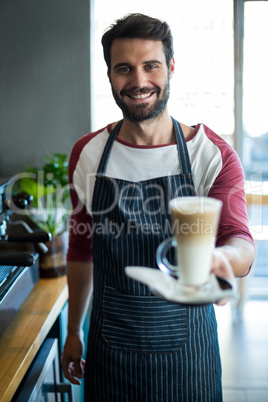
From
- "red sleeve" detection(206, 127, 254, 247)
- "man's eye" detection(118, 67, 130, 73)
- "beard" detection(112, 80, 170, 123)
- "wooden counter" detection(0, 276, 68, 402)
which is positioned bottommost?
"wooden counter" detection(0, 276, 68, 402)

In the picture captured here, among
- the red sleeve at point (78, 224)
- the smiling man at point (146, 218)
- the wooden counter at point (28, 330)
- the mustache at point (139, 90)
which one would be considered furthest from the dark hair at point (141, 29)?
the wooden counter at point (28, 330)

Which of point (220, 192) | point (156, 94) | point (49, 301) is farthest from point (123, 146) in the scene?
point (49, 301)

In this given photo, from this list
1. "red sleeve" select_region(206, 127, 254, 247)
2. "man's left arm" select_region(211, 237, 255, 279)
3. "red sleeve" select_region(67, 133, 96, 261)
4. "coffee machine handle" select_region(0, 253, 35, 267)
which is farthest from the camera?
"red sleeve" select_region(67, 133, 96, 261)

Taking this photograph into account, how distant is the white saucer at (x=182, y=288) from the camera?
2.43ft

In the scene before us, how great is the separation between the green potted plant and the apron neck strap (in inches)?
13.7

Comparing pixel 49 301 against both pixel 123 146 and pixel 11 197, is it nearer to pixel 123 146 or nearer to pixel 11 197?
pixel 11 197

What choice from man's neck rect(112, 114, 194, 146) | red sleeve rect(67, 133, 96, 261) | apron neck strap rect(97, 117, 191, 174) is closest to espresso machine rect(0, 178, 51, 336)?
red sleeve rect(67, 133, 96, 261)

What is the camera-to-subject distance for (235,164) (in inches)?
50.1

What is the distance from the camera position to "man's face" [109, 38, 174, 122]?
1255 mm

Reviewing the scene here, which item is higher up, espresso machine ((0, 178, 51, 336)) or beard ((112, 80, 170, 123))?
beard ((112, 80, 170, 123))

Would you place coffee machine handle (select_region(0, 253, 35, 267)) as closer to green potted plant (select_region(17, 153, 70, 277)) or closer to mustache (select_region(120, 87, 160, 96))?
green potted plant (select_region(17, 153, 70, 277))

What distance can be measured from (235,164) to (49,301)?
78cm

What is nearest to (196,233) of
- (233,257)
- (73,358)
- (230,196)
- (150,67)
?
(233,257)

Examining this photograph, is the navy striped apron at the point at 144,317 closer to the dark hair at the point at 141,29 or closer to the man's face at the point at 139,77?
the man's face at the point at 139,77
